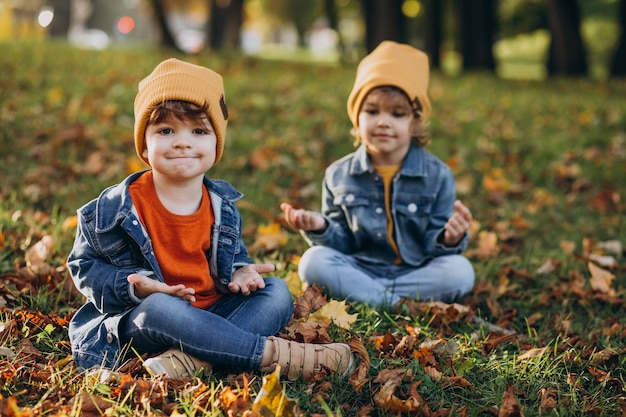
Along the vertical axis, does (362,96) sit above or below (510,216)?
above

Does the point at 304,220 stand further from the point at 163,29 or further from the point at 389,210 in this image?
the point at 163,29

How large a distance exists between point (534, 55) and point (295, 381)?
38364 millimetres

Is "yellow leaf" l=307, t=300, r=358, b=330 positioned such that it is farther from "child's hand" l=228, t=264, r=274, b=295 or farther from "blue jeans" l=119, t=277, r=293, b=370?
"blue jeans" l=119, t=277, r=293, b=370

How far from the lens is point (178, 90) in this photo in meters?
2.85

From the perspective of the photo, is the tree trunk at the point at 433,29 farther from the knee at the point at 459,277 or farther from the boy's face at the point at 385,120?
the knee at the point at 459,277

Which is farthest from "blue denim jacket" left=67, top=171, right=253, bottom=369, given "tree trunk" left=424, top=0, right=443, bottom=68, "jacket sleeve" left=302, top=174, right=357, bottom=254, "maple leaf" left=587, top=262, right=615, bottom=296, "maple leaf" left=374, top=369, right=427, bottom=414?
"tree trunk" left=424, top=0, right=443, bottom=68

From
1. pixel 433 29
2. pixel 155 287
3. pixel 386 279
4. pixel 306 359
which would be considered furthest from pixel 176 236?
pixel 433 29

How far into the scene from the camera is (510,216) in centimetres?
587

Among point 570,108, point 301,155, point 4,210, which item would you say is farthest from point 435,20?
point 4,210

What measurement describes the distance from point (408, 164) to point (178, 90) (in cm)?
156

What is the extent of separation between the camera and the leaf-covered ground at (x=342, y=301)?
2.69m

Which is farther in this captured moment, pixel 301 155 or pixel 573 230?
pixel 301 155

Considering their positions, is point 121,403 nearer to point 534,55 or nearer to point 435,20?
point 435,20

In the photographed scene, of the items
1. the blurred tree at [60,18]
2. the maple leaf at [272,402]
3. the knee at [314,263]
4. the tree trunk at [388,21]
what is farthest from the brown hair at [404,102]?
the blurred tree at [60,18]
